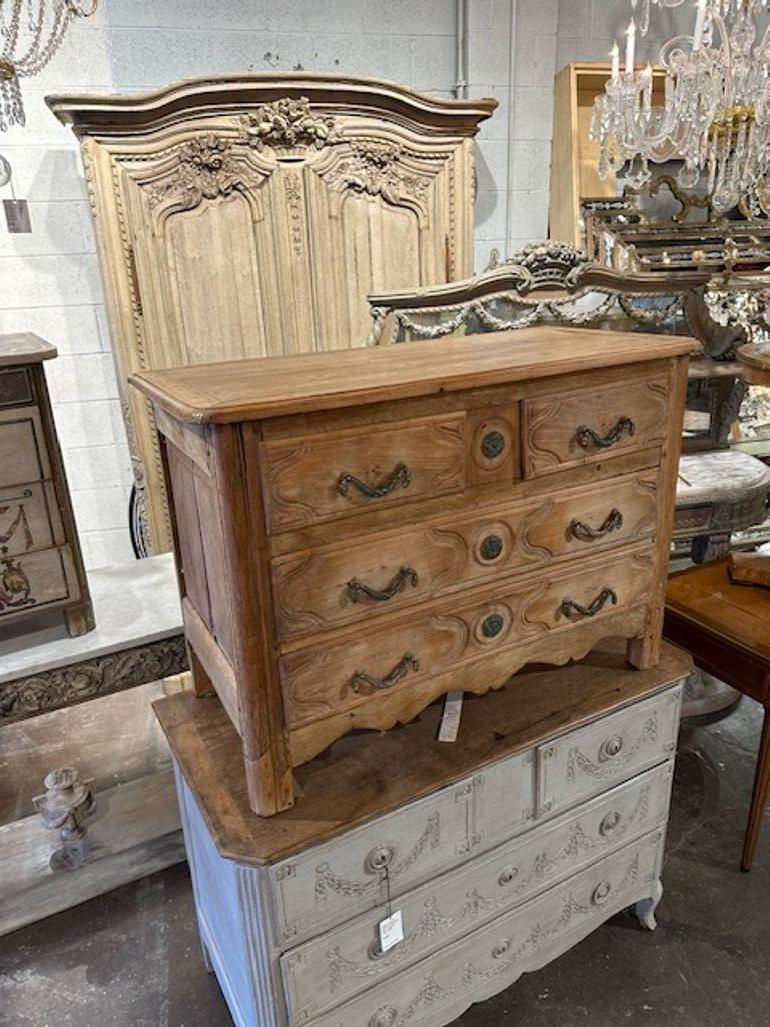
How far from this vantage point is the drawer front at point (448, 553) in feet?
3.42

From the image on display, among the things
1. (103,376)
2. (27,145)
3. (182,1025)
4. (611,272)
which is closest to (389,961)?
(182,1025)

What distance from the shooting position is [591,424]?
1.23 m

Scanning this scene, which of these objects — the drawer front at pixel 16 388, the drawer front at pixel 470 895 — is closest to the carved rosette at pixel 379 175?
the drawer front at pixel 16 388

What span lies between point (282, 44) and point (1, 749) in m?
2.98

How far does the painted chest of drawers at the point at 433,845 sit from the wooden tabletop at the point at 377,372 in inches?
25.0

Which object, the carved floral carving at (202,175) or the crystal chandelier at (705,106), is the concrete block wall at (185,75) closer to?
the crystal chandelier at (705,106)

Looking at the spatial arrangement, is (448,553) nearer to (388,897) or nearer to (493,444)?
(493,444)

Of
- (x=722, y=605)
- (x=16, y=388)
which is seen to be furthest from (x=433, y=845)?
(x=16, y=388)

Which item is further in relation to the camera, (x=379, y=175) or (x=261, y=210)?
(x=379, y=175)

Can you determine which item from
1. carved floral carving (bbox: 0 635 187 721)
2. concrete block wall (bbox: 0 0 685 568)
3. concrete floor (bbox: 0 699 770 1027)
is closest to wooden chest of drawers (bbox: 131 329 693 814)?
carved floral carving (bbox: 0 635 187 721)

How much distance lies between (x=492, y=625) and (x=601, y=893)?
2.46 feet

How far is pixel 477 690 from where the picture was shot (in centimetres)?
126

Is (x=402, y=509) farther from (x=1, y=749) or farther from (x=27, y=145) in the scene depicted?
(x=27, y=145)

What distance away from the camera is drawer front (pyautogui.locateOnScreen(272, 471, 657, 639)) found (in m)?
1.04
